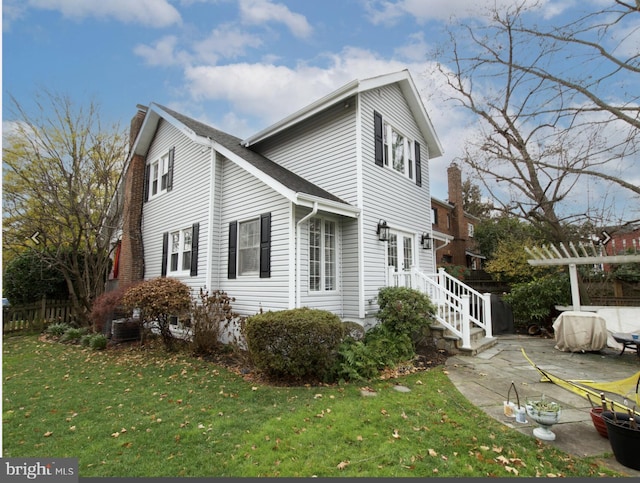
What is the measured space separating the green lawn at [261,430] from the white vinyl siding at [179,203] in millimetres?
4375

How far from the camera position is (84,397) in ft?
17.3

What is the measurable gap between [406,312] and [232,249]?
4.68 metres

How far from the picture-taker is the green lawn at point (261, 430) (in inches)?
124

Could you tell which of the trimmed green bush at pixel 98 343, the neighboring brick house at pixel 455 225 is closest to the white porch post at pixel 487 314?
the trimmed green bush at pixel 98 343

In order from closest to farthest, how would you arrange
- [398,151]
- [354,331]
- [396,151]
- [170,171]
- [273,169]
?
[354,331] < [273,169] < [396,151] < [398,151] < [170,171]

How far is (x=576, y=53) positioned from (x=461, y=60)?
14.3 ft

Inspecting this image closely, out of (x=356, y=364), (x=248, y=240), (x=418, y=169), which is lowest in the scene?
(x=356, y=364)

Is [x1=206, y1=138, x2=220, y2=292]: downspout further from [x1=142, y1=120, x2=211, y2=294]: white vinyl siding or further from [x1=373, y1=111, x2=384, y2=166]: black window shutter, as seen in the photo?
[x1=373, y1=111, x2=384, y2=166]: black window shutter

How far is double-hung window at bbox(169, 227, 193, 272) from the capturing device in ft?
34.1

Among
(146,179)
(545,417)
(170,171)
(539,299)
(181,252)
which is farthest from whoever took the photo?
(146,179)

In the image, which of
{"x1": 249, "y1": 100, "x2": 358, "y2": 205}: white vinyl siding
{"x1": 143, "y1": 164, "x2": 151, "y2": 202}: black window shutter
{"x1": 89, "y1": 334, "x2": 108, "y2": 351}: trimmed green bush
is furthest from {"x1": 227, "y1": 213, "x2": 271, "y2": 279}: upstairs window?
{"x1": 143, "y1": 164, "x2": 151, "y2": 202}: black window shutter

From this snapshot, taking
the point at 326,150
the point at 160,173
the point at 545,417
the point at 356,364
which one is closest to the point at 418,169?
the point at 326,150

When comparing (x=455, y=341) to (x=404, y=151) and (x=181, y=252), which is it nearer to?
(x=404, y=151)

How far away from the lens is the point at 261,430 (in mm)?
3848
